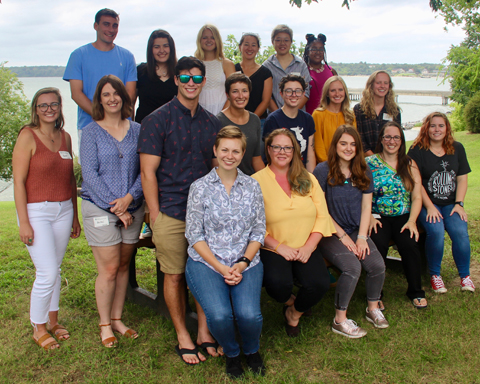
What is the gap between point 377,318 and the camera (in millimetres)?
3887

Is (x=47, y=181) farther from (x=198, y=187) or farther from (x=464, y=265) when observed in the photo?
(x=464, y=265)

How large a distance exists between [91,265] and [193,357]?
263 centimetres

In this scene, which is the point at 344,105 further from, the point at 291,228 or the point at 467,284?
the point at 467,284

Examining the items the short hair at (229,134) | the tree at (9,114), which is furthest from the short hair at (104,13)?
the tree at (9,114)

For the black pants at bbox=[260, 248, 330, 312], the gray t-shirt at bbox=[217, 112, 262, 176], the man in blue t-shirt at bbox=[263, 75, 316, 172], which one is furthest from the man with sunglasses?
the man in blue t-shirt at bbox=[263, 75, 316, 172]

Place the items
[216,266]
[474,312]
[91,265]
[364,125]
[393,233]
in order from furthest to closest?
[91,265], [364,125], [393,233], [474,312], [216,266]

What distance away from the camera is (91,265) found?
5438mm

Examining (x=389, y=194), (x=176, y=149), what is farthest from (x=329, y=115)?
(x=176, y=149)

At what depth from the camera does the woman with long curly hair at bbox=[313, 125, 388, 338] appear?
3.86 metres

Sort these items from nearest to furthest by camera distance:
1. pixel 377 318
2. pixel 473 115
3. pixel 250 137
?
pixel 377 318, pixel 250 137, pixel 473 115

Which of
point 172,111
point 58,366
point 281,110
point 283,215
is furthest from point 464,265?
point 58,366

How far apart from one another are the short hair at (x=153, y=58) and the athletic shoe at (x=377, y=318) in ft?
10.4

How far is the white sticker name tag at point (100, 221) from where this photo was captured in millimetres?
3381

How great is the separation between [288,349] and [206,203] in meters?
1.47
